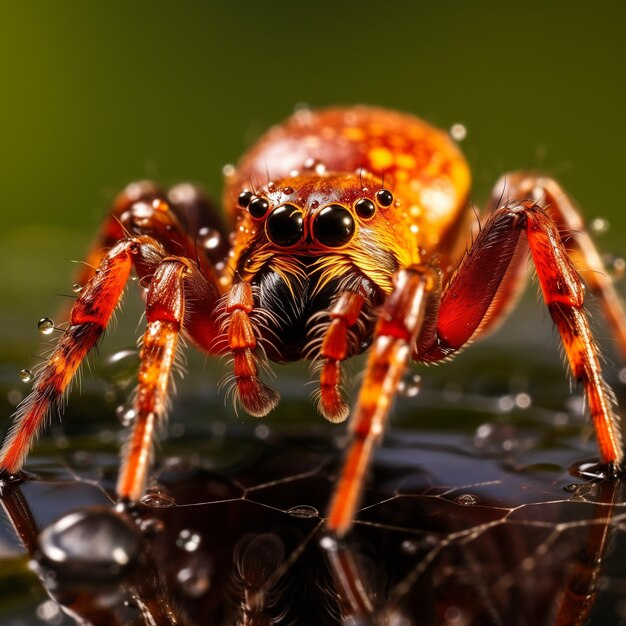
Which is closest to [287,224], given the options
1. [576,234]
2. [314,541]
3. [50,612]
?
[314,541]

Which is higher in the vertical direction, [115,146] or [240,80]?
[240,80]

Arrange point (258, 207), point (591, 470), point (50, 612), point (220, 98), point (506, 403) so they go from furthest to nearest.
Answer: point (220, 98) < point (506, 403) < point (258, 207) < point (591, 470) < point (50, 612)

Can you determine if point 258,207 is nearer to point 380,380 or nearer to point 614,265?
point 380,380

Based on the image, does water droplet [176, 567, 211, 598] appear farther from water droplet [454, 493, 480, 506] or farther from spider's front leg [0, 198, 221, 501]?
water droplet [454, 493, 480, 506]

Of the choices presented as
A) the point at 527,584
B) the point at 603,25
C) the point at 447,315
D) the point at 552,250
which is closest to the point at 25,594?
the point at 527,584

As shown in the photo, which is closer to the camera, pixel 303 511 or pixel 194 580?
pixel 194 580

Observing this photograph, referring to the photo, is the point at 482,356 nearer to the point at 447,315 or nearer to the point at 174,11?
the point at 447,315
